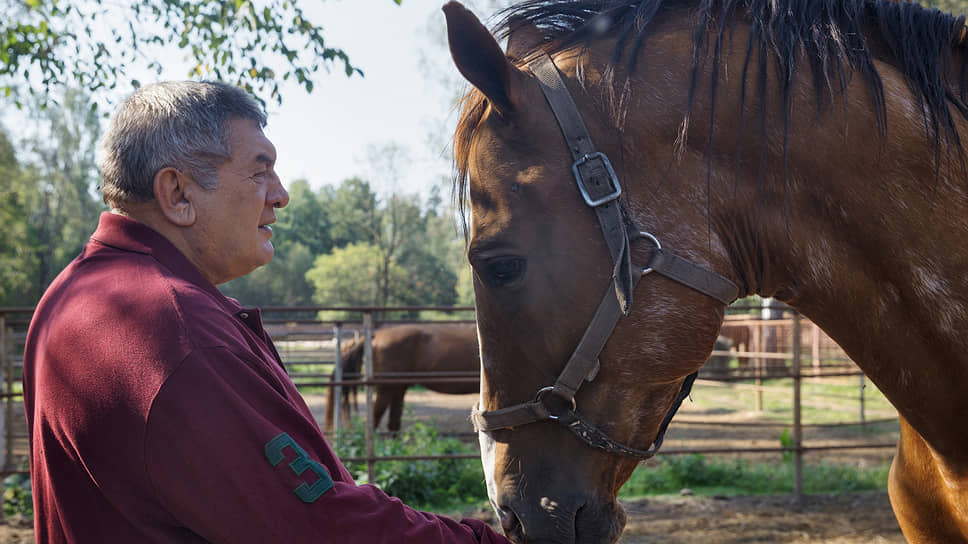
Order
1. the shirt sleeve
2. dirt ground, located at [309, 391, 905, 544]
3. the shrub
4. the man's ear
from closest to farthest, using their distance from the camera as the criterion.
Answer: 1. the shirt sleeve
2. the man's ear
3. dirt ground, located at [309, 391, 905, 544]
4. the shrub

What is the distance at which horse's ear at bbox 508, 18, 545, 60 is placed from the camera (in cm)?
158

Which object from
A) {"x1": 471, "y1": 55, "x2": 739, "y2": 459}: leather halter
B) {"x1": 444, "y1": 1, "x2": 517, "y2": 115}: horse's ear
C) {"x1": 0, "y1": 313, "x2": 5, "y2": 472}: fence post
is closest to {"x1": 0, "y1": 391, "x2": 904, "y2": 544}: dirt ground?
{"x1": 0, "y1": 313, "x2": 5, "y2": 472}: fence post

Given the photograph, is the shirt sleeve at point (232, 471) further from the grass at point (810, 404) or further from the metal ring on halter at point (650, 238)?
the grass at point (810, 404)

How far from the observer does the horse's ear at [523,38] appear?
5.20ft

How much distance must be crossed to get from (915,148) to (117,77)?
498cm

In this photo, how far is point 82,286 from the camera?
1.09 meters

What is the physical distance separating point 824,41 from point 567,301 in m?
0.75

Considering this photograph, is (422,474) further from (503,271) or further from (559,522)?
(503,271)

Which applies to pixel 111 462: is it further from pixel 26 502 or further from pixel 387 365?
pixel 387 365

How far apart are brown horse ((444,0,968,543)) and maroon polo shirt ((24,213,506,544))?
43cm

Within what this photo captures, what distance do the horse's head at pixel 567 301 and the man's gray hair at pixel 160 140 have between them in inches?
19.2

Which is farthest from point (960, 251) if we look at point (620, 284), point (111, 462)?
point (111, 462)

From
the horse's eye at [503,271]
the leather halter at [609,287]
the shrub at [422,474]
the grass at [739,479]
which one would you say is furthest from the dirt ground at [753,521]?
the horse's eye at [503,271]

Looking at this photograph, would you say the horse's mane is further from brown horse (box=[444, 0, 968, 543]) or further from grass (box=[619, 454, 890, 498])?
grass (box=[619, 454, 890, 498])
